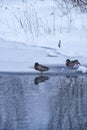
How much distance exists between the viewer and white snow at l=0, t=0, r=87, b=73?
12.0m

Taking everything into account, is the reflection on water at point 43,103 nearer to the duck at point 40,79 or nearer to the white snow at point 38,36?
the duck at point 40,79

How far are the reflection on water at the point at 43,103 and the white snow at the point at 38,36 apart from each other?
1.03 meters

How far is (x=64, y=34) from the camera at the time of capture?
15.1m

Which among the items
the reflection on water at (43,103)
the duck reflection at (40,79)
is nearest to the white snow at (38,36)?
the duck reflection at (40,79)

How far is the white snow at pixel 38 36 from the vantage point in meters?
12.0

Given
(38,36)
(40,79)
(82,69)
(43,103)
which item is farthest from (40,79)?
(38,36)

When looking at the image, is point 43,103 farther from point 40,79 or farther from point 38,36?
point 38,36

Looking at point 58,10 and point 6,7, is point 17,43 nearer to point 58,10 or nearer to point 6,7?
point 58,10

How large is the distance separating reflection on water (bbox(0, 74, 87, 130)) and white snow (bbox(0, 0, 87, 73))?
40.4 inches

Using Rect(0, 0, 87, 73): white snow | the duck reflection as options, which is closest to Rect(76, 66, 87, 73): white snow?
Rect(0, 0, 87, 73): white snow

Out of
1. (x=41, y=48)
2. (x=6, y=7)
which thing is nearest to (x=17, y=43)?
(x=41, y=48)

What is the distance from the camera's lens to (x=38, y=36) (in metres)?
15.0

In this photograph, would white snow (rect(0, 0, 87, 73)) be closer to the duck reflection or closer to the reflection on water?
the duck reflection

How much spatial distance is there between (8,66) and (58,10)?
6917 millimetres
